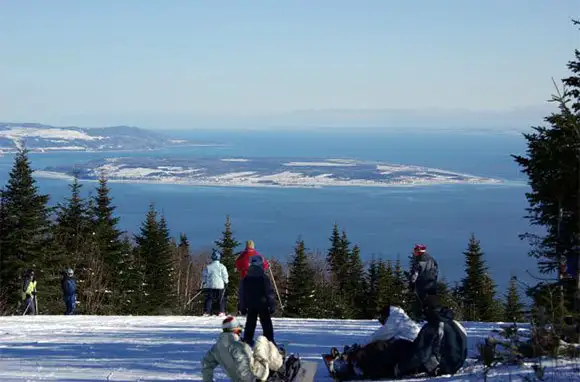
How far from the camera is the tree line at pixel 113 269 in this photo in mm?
29531

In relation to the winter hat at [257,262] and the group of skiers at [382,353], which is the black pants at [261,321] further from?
the group of skiers at [382,353]

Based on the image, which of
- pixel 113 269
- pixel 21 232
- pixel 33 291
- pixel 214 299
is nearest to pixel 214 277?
pixel 214 299

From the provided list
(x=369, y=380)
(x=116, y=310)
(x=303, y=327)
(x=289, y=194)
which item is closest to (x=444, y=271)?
(x=116, y=310)

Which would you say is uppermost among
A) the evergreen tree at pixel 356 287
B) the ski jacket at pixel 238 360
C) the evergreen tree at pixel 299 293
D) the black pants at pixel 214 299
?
the ski jacket at pixel 238 360

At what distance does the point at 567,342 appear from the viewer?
27.0 feet

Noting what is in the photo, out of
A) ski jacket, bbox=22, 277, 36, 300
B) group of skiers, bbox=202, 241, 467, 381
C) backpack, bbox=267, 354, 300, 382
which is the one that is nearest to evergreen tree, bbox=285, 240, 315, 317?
ski jacket, bbox=22, 277, 36, 300

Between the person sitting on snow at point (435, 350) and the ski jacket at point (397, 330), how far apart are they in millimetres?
384

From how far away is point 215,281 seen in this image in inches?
649

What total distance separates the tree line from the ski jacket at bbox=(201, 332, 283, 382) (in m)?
13.5

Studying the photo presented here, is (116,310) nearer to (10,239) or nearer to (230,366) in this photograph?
(10,239)

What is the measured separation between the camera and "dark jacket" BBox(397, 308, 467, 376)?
24.8ft

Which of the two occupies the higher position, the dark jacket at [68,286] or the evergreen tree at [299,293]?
the dark jacket at [68,286]

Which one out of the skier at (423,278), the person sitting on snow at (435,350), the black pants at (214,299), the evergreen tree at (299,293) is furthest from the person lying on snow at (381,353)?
the evergreen tree at (299,293)

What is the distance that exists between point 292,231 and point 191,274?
6535 cm
